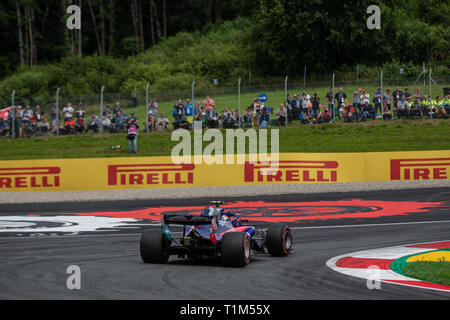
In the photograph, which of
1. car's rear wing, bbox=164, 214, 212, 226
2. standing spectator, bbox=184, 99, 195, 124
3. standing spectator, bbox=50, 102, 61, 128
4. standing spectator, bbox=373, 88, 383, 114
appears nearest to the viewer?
car's rear wing, bbox=164, 214, 212, 226

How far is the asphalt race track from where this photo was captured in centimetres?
883

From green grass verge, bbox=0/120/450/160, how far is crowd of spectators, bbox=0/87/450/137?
355mm

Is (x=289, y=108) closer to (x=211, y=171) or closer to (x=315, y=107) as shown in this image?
(x=315, y=107)

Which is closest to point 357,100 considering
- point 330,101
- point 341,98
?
point 341,98

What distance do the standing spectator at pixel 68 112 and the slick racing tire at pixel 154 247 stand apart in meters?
17.9

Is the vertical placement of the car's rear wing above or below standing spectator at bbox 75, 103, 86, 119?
below

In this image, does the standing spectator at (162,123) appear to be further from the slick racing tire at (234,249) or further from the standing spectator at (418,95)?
the slick racing tire at (234,249)

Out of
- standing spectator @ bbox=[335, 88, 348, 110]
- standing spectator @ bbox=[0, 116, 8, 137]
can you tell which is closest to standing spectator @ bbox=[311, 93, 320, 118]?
standing spectator @ bbox=[335, 88, 348, 110]

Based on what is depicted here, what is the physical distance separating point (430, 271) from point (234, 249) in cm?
287

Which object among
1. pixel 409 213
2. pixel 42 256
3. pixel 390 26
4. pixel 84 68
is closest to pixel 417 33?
pixel 390 26

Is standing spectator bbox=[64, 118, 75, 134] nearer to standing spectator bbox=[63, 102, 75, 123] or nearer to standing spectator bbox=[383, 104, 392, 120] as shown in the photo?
standing spectator bbox=[63, 102, 75, 123]

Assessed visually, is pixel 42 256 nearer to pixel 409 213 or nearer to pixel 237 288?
pixel 237 288

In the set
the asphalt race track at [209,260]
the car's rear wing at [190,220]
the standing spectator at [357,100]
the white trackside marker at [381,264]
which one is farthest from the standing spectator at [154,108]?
the car's rear wing at [190,220]

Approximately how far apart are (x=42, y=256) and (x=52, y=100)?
16774 millimetres
